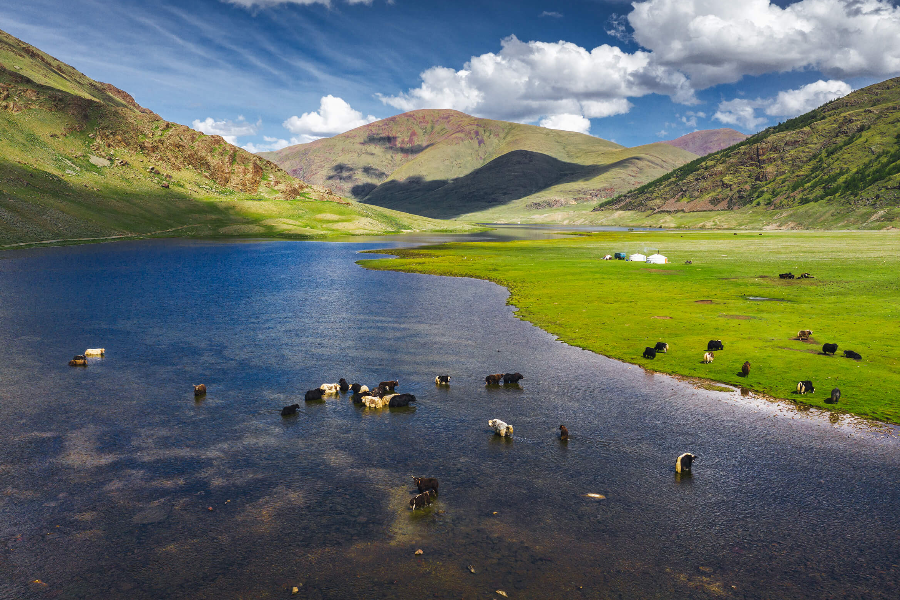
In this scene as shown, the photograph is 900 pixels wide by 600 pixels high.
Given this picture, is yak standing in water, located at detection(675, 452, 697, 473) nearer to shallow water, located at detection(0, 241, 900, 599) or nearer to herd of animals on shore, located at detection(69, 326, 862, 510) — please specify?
herd of animals on shore, located at detection(69, 326, 862, 510)

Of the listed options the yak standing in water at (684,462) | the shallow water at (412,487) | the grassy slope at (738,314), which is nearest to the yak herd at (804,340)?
the grassy slope at (738,314)

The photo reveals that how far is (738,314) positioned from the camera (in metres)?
54.2

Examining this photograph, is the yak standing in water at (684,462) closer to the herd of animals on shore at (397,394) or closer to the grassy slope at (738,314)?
the herd of animals on shore at (397,394)

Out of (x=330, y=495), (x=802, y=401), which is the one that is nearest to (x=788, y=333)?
(x=802, y=401)

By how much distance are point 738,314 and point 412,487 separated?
47.4 metres

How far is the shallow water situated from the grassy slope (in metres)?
4.91

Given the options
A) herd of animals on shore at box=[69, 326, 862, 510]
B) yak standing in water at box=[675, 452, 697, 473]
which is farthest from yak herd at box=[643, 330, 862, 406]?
yak standing in water at box=[675, 452, 697, 473]

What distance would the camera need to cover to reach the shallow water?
1506 centimetres

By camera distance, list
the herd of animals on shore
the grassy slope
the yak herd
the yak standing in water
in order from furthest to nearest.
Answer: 1. the grassy slope
2. the yak herd
3. the herd of animals on shore
4. the yak standing in water

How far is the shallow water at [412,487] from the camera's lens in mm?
15062

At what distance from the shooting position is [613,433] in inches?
1001

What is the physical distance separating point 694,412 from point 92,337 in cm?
4840

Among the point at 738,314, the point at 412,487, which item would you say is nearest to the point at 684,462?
the point at 412,487

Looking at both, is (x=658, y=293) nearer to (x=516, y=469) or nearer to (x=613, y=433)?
(x=613, y=433)
